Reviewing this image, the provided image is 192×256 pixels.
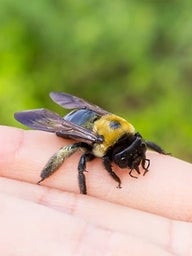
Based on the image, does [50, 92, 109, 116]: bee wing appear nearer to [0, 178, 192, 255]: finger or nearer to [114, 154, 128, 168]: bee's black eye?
[114, 154, 128, 168]: bee's black eye

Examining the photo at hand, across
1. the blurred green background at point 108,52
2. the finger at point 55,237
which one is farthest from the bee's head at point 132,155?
the blurred green background at point 108,52

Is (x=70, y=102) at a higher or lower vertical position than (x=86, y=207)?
higher

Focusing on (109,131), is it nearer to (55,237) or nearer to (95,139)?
(95,139)

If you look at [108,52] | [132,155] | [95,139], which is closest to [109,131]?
[95,139]

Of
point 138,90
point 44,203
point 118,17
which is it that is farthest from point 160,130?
point 44,203

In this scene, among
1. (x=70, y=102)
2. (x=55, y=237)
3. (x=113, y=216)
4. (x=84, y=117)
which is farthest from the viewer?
(x=70, y=102)

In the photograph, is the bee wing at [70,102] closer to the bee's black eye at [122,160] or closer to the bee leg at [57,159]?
the bee leg at [57,159]

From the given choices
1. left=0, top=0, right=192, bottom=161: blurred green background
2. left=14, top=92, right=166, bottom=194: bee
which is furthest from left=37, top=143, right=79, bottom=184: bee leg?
left=0, top=0, right=192, bottom=161: blurred green background
